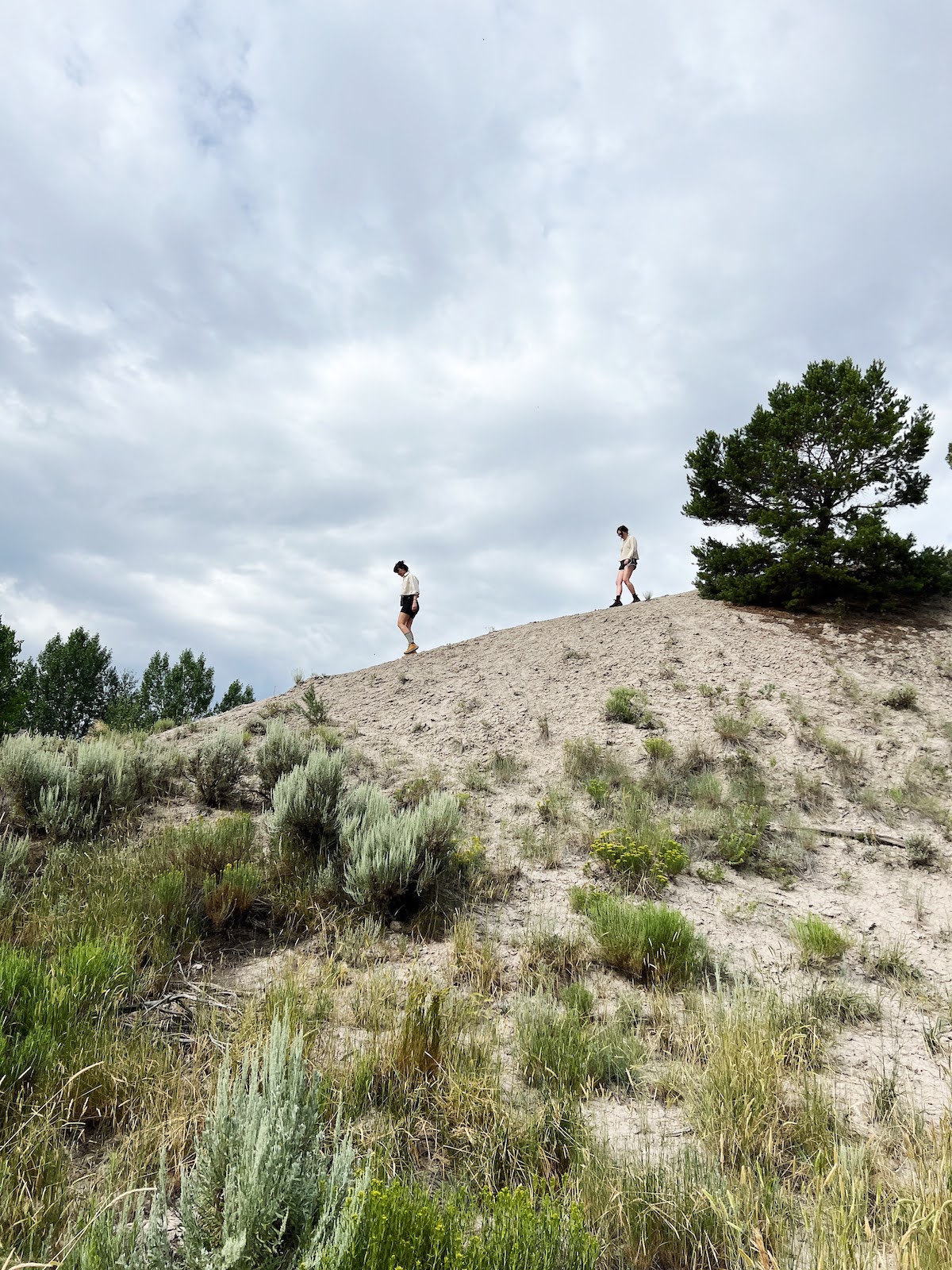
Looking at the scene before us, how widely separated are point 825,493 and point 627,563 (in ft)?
15.3

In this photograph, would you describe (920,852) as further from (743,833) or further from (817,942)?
(817,942)

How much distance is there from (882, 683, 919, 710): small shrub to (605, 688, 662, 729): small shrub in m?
3.65

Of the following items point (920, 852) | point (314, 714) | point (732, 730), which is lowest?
point (920, 852)

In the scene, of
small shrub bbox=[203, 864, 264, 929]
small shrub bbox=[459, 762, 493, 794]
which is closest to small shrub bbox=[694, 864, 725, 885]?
small shrub bbox=[459, 762, 493, 794]

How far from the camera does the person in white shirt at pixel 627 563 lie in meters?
16.1

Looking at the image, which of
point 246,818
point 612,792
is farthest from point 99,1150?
point 612,792

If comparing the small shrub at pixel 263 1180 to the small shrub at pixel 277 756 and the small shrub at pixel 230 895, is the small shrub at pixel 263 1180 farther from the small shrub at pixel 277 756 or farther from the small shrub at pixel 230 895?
the small shrub at pixel 277 756

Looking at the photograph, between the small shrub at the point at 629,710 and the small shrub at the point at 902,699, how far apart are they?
3.65 meters

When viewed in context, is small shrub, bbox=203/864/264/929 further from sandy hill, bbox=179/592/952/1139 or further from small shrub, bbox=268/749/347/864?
small shrub, bbox=268/749/347/864

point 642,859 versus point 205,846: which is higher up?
point 205,846

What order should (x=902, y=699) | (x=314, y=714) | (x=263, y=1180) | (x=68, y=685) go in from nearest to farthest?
(x=263, y=1180) → (x=902, y=699) → (x=314, y=714) → (x=68, y=685)

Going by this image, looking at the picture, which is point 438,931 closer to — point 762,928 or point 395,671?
point 762,928

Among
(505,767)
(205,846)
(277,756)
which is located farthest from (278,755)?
(505,767)

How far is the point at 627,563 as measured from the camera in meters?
16.3
